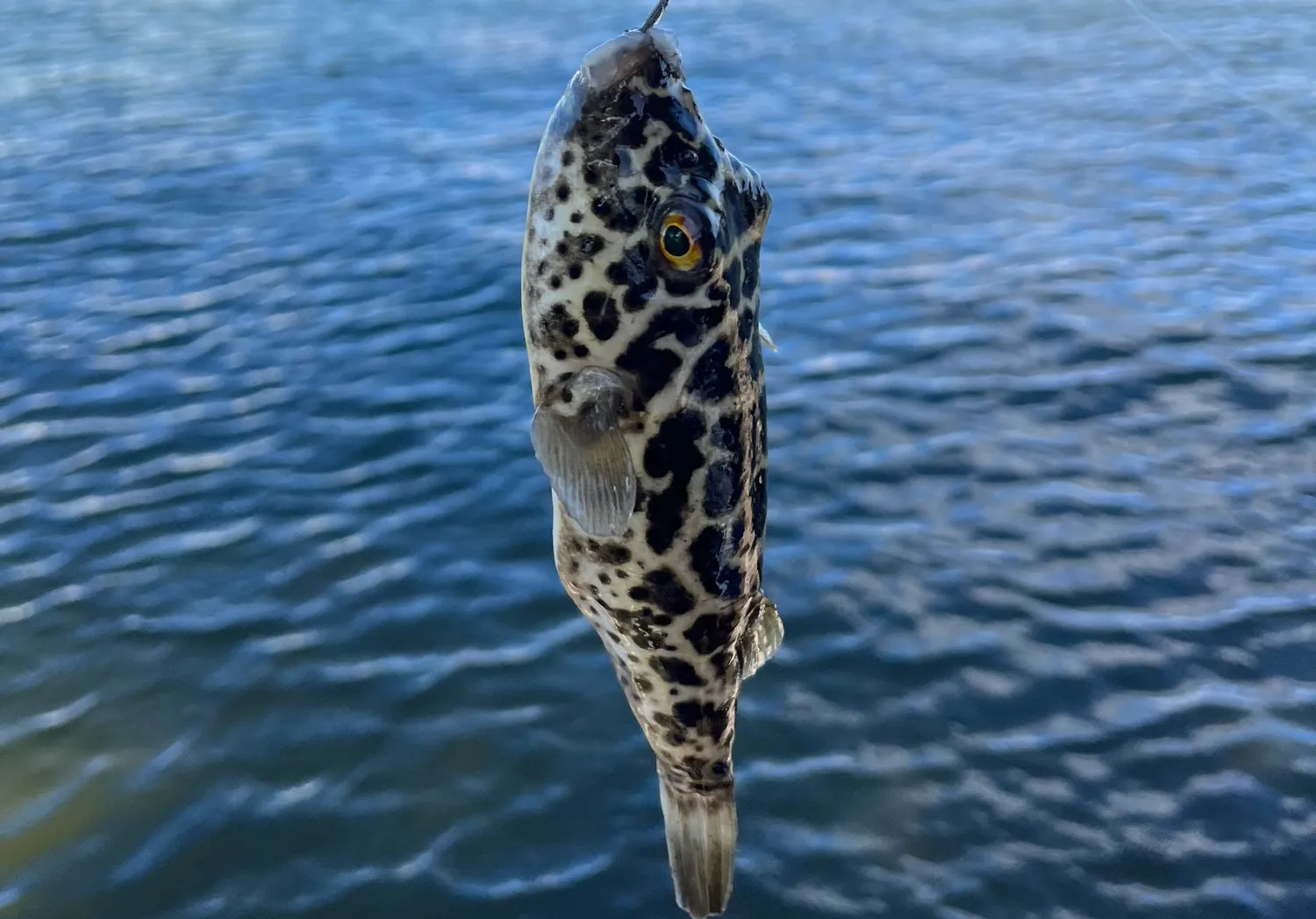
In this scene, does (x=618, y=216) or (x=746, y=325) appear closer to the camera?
(x=618, y=216)

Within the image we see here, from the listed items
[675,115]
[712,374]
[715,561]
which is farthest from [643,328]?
[715,561]

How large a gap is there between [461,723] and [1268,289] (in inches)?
354

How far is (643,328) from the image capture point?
378 cm

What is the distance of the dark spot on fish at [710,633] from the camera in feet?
13.6

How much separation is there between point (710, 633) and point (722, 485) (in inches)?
22.8

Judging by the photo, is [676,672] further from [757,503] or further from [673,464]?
[673,464]

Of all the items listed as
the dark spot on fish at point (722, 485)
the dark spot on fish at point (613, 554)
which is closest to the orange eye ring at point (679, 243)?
the dark spot on fish at point (722, 485)

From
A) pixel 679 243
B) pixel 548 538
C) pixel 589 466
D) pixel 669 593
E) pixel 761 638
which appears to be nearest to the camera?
pixel 589 466

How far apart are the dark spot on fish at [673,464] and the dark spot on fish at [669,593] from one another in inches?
5.6

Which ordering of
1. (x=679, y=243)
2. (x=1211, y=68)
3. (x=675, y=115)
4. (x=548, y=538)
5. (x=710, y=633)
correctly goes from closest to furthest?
(x=679, y=243), (x=675, y=115), (x=710, y=633), (x=548, y=538), (x=1211, y=68)

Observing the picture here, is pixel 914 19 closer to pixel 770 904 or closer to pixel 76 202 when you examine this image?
pixel 76 202

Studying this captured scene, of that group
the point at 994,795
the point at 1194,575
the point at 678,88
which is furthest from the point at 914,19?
the point at 678,88

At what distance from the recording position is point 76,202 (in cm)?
1496

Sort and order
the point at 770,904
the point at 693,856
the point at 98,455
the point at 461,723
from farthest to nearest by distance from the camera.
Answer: the point at 98,455
the point at 461,723
the point at 770,904
the point at 693,856
